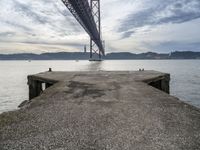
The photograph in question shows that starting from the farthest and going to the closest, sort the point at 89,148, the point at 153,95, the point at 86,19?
the point at 86,19, the point at 153,95, the point at 89,148

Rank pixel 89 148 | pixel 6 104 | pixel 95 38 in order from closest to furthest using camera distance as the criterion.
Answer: pixel 89 148 → pixel 6 104 → pixel 95 38

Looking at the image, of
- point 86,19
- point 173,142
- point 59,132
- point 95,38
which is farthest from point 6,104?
point 95,38

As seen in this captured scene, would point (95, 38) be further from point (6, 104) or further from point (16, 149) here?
point (16, 149)

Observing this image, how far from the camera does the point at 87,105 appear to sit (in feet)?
22.2

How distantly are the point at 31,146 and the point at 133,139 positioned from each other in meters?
1.85

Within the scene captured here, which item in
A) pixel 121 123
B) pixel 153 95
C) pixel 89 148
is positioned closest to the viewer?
pixel 89 148

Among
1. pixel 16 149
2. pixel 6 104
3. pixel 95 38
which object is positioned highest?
pixel 95 38

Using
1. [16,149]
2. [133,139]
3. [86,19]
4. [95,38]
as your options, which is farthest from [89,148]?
[95,38]

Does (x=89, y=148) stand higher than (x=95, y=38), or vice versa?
(x=95, y=38)

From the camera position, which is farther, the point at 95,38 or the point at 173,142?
the point at 95,38

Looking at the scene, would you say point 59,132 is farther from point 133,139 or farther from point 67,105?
point 67,105

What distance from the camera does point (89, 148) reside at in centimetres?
384

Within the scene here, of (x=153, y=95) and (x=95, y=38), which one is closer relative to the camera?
(x=153, y=95)

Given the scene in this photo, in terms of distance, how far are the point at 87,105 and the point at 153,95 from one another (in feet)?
9.40
